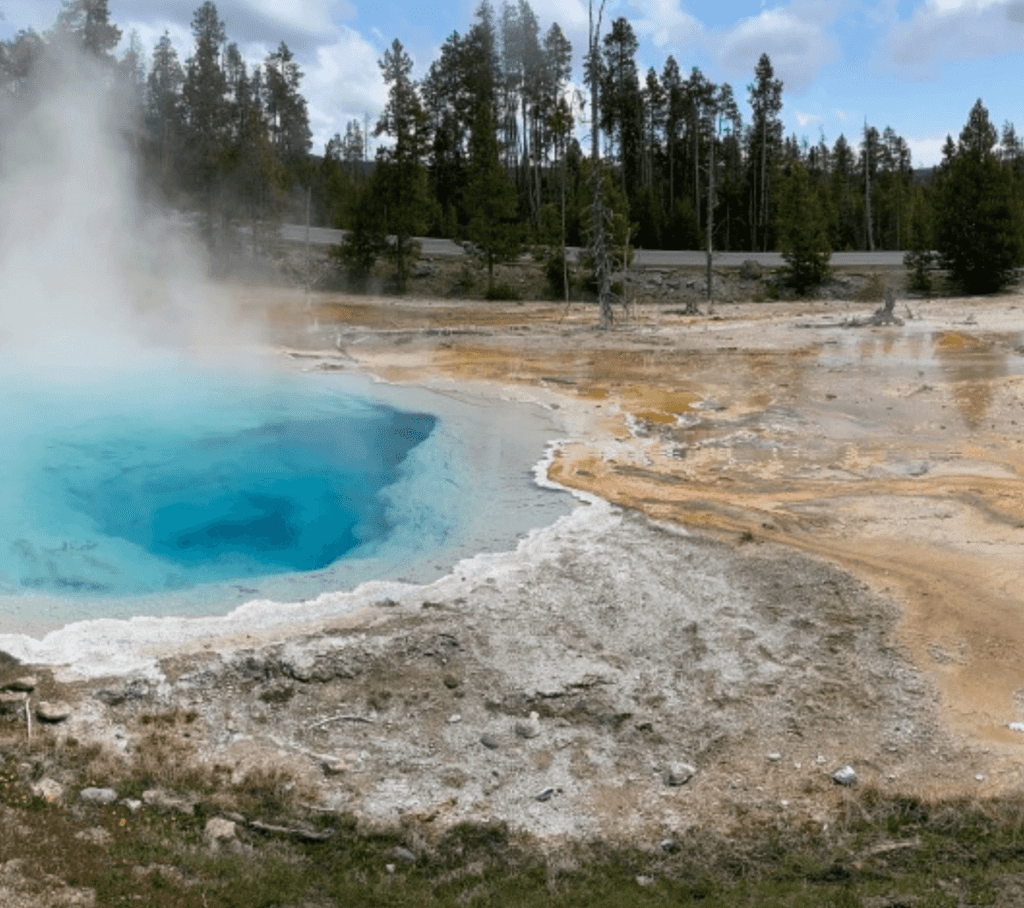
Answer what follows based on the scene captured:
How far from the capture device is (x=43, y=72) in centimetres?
1925

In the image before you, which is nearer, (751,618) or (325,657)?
(325,657)

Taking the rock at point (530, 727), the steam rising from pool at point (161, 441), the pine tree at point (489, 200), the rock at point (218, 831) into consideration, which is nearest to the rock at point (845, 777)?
the rock at point (530, 727)

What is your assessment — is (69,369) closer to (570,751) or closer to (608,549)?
(608,549)

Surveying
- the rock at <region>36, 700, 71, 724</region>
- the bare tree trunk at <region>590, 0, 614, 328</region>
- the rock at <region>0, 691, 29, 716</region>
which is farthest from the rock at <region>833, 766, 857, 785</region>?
the bare tree trunk at <region>590, 0, 614, 328</region>

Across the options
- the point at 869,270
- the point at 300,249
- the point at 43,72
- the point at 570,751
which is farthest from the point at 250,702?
the point at 869,270

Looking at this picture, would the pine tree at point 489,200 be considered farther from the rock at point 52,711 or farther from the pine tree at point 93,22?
the rock at point 52,711

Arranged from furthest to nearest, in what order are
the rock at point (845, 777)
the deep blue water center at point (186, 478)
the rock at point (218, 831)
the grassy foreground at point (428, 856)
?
1. the deep blue water center at point (186, 478)
2. the rock at point (845, 777)
3. the rock at point (218, 831)
4. the grassy foreground at point (428, 856)

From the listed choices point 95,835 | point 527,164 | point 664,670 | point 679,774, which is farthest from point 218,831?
point 527,164

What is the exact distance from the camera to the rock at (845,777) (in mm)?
5480

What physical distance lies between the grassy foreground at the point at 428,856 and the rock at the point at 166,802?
2 centimetres

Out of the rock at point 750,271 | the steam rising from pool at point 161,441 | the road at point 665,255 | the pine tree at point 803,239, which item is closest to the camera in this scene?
the steam rising from pool at point 161,441

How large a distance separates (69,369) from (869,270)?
26285 mm

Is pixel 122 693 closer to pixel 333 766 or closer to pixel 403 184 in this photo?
pixel 333 766

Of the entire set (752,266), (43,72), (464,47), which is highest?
(464,47)
